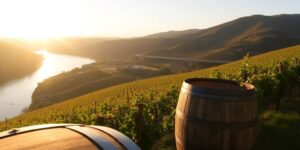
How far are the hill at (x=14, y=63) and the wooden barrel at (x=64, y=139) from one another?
393ft

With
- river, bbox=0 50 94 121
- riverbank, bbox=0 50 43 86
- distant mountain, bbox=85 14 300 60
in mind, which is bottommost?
river, bbox=0 50 94 121

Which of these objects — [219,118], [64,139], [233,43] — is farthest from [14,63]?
[64,139]

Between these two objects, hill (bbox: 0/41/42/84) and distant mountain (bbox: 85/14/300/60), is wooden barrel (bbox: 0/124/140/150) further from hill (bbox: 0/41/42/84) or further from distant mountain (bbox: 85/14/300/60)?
hill (bbox: 0/41/42/84)

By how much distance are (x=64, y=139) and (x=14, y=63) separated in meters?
165

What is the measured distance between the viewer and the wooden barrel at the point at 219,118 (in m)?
4.46

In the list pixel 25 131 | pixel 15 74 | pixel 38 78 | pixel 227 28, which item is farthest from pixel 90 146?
pixel 227 28

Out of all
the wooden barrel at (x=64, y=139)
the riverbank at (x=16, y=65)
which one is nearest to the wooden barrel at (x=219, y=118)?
the wooden barrel at (x=64, y=139)

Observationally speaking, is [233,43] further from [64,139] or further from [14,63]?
[64,139]

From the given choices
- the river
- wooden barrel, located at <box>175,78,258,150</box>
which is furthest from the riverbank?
wooden barrel, located at <box>175,78,258,150</box>

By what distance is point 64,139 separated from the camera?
268cm

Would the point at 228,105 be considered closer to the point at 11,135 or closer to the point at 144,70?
the point at 11,135

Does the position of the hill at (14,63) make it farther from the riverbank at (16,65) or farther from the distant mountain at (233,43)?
the distant mountain at (233,43)

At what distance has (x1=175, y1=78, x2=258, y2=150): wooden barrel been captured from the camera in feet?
14.6

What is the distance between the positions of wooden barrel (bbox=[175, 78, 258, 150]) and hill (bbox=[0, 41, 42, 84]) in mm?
118933
